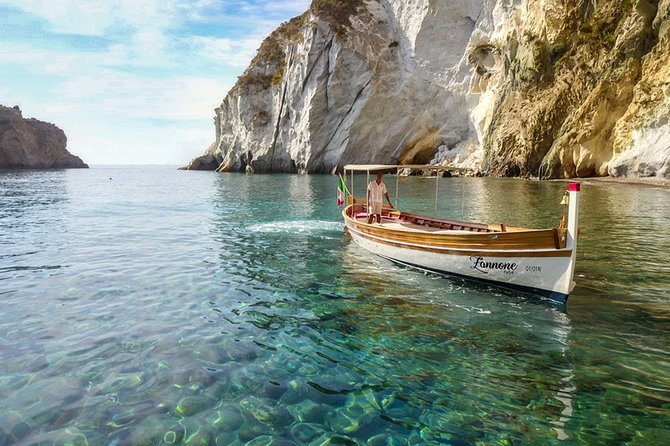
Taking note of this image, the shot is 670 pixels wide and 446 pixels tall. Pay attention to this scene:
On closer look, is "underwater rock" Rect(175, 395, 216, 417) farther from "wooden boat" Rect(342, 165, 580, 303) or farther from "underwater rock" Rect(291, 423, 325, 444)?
"wooden boat" Rect(342, 165, 580, 303)

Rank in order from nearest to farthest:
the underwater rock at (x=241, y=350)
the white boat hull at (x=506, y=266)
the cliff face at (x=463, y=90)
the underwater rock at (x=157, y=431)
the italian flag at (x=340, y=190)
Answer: the underwater rock at (x=157, y=431) < the underwater rock at (x=241, y=350) < the white boat hull at (x=506, y=266) < the italian flag at (x=340, y=190) < the cliff face at (x=463, y=90)

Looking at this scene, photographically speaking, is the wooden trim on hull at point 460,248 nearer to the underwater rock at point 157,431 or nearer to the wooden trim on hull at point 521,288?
the wooden trim on hull at point 521,288

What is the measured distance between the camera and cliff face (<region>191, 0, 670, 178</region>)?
1559 inches

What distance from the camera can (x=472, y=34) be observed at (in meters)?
63.2

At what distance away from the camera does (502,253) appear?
1066 cm

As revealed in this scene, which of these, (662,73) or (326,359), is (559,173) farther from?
(326,359)

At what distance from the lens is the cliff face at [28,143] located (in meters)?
124

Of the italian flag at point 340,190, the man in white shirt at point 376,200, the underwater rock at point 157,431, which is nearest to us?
the underwater rock at point 157,431

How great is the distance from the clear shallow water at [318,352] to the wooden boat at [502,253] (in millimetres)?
464

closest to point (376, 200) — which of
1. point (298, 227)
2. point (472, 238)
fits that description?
point (298, 227)

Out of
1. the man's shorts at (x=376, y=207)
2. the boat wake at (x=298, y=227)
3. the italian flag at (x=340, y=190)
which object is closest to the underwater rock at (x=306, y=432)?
the man's shorts at (x=376, y=207)

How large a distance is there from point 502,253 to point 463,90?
60.3 metres

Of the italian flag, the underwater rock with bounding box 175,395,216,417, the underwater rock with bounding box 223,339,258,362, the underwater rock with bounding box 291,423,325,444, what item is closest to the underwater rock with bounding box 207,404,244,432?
the underwater rock with bounding box 175,395,216,417

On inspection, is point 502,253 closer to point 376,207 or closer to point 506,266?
point 506,266
